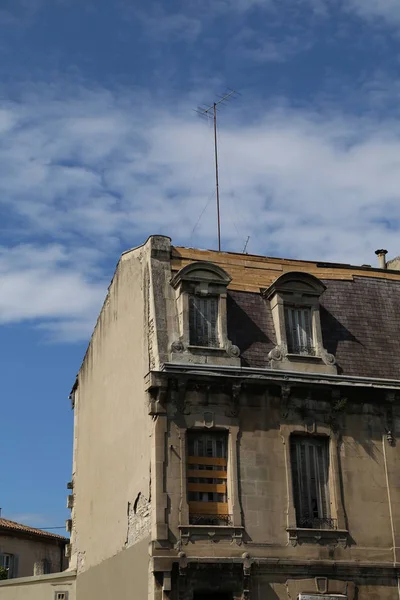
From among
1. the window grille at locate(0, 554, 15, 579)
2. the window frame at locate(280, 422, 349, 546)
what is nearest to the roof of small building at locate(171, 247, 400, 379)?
the window frame at locate(280, 422, 349, 546)

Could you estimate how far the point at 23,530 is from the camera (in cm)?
3778

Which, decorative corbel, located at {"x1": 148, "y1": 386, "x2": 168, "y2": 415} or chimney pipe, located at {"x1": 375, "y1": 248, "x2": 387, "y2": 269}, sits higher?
chimney pipe, located at {"x1": 375, "y1": 248, "x2": 387, "y2": 269}

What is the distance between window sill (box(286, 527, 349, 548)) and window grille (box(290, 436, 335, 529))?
8.7 inches

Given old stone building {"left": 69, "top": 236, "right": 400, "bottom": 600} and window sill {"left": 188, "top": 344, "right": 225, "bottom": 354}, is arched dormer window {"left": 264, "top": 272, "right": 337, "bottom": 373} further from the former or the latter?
window sill {"left": 188, "top": 344, "right": 225, "bottom": 354}

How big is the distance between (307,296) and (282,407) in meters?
2.89

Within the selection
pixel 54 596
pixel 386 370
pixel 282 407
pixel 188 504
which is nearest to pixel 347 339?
pixel 386 370

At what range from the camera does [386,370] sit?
67.2ft

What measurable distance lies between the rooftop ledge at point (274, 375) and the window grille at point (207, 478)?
1371 mm

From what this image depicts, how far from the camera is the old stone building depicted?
58.6ft

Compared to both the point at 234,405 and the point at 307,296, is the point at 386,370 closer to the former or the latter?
the point at 307,296

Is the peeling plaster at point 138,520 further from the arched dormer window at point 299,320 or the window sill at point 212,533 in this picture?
the arched dormer window at point 299,320

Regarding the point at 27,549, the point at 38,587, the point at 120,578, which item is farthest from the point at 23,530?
the point at 120,578

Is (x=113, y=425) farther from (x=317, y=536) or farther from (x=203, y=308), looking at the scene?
(x=317, y=536)

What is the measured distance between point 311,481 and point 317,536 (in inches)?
49.5
